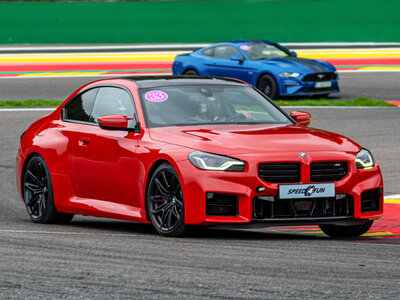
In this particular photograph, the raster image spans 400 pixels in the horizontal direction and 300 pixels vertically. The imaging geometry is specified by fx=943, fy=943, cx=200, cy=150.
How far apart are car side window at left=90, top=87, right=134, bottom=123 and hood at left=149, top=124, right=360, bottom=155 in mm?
659

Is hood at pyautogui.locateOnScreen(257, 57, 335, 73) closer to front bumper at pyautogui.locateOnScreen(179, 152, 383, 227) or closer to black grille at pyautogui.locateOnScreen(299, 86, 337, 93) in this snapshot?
black grille at pyautogui.locateOnScreen(299, 86, 337, 93)

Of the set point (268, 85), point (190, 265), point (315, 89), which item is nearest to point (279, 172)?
point (190, 265)

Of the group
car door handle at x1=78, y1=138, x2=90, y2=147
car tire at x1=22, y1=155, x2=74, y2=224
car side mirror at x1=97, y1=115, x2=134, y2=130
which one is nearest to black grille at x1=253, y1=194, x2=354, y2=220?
car side mirror at x1=97, y1=115, x2=134, y2=130

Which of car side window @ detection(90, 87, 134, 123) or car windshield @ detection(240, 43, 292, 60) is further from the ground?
car side window @ detection(90, 87, 134, 123)

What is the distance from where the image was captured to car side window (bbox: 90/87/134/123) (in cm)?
874

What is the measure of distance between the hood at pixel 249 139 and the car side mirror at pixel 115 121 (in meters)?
0.28

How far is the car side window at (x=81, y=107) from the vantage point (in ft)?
30.1

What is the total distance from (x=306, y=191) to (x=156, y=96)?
6.05 ft

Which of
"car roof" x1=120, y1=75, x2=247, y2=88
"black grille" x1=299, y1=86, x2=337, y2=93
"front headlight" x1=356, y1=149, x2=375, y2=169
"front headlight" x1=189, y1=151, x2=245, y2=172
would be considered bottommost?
"black grille" x1=299, y1=86, x2=337, y2=93

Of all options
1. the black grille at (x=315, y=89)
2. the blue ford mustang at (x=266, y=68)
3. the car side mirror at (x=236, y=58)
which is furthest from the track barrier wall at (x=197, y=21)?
the black grille at (x=315, y=89)

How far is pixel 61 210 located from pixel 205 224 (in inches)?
88.7

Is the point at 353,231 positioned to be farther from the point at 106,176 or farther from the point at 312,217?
the point at 106,176

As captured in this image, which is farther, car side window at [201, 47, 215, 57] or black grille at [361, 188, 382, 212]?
car side window at [201, 47, 215, 57]

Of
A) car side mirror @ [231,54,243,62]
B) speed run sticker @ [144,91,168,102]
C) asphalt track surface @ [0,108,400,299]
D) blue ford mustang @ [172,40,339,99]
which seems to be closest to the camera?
asphalt track surface @ [0,108,400,299]
